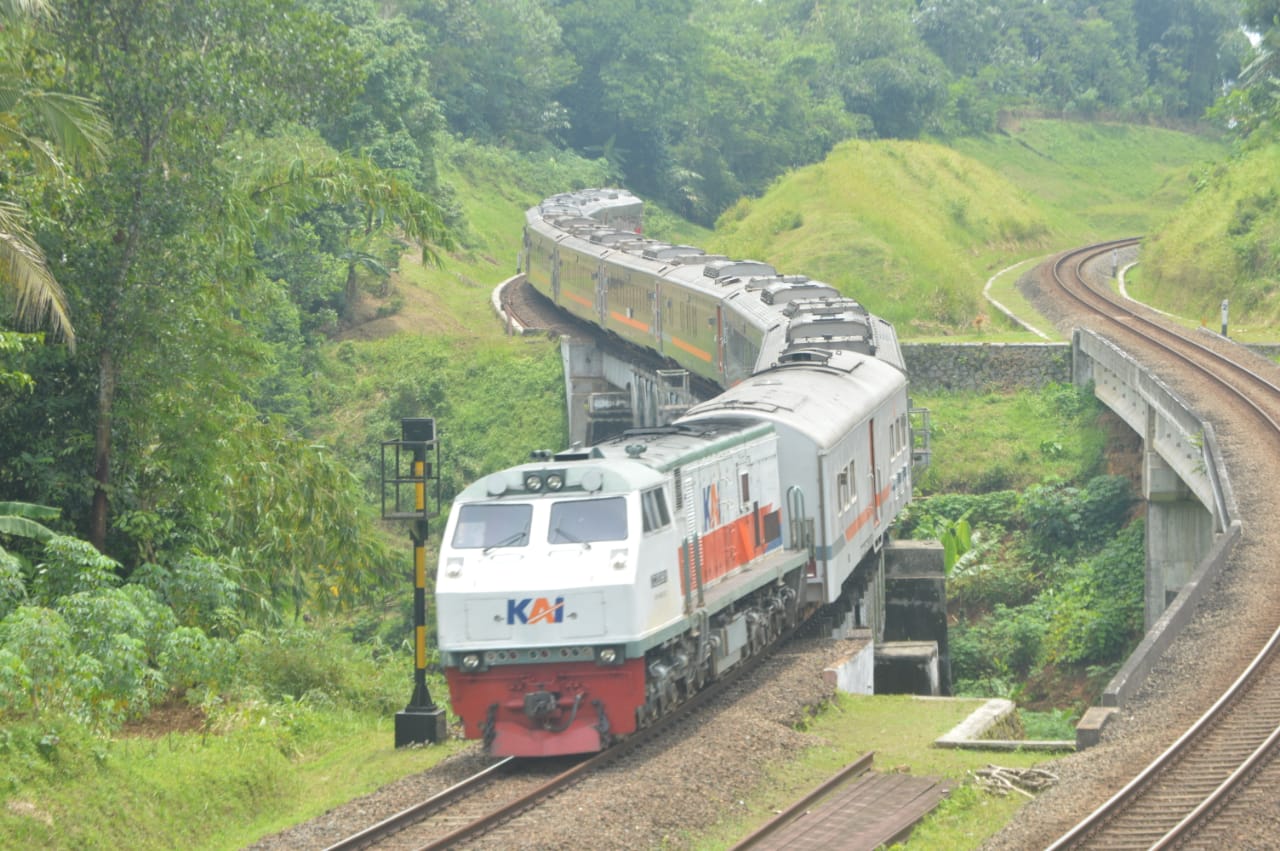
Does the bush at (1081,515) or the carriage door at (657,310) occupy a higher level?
the carriage door at (657,310)

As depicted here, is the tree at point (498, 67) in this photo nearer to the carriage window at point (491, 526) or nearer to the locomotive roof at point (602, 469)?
the locomotive roof at point (602, 469)

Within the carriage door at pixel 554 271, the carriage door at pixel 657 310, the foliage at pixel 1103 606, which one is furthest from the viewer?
the carriage door at pixel 554 271

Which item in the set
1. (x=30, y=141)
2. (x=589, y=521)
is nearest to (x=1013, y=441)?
(x=589, y=521)

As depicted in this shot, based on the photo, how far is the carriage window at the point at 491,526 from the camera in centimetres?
1540

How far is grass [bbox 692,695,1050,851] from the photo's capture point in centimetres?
1346

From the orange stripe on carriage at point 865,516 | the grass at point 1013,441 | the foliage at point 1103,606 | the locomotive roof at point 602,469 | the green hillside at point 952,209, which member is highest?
the green hillside at point 952,209

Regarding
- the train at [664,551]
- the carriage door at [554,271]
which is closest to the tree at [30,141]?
the train at [664,551]

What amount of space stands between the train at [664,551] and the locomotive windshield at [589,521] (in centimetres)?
1

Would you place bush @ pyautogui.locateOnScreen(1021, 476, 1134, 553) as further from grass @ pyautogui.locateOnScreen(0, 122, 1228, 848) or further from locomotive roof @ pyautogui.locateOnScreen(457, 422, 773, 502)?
locomotive roof @ pyautogui.locateOnScreen(457, 422, 773, 502)

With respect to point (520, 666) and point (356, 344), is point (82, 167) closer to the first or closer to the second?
point (520, 666)

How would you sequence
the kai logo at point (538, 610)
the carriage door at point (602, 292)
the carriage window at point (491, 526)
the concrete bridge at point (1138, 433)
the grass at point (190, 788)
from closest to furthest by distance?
the grass at point (190, 788)
the kai logo at point (538, 610)
the carriage window at point (491, 526)
the concrete bridge at point (1138, 433)
the carriage door at point (602, 292)

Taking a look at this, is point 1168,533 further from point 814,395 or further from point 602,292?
point 602,292

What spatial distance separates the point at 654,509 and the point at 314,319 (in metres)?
43.2

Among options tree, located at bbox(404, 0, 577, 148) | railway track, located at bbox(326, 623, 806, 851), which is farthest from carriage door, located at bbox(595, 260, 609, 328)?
tree, located at bbox(404, 0, 577, 148)
